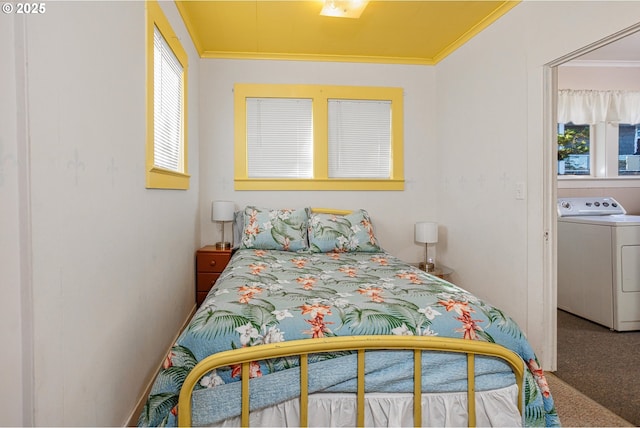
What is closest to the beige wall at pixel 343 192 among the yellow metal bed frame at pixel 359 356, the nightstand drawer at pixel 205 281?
the nightstand drawer at pixel 205 281

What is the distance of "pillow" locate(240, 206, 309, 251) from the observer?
304 cm

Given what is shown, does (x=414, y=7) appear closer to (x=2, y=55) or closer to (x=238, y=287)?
(x=238, y=287)

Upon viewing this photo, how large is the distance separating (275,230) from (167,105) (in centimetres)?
118

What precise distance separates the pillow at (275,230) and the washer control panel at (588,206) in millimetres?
2475

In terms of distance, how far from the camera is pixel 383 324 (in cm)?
142

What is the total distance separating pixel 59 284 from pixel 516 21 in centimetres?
297

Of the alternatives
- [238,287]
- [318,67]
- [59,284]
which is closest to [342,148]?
[318,67]

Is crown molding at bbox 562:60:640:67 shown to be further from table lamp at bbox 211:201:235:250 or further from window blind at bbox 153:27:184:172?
window blind at bbox 153:27:184:172

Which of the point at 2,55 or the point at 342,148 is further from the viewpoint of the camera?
the point at 342,148

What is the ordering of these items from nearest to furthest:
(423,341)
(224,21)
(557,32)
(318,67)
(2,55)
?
(2,55) → (423,341) → (557,32) → (224,21) → (318,67)

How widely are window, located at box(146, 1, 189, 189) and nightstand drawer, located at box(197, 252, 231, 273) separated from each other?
64 centimetres

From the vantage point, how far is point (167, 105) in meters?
2.54

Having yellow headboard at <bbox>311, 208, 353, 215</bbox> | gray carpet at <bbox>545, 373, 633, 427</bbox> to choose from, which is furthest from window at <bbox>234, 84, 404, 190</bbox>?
gray carpet at <bbox>545, 373, 633, 427</bbox>

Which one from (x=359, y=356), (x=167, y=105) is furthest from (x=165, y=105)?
(x=359, y=356)
